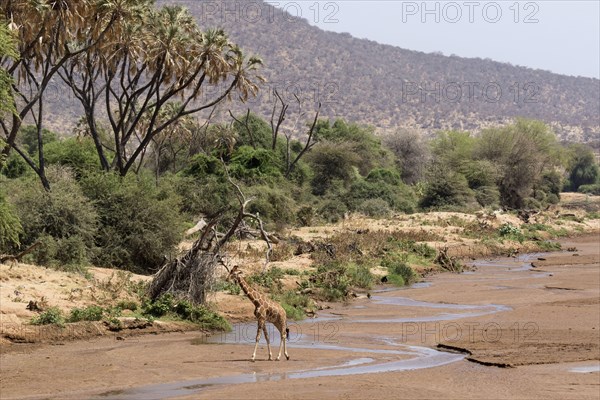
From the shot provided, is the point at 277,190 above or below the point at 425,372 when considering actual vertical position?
above

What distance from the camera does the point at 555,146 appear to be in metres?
87.8

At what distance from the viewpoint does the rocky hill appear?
491 ft

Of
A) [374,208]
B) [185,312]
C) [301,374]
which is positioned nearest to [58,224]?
[185,312]

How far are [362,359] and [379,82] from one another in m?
150

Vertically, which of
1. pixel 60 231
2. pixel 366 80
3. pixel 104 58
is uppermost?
pixel 366 80

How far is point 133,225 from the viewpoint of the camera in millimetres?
29719

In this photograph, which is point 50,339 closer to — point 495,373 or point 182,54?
point 495,373

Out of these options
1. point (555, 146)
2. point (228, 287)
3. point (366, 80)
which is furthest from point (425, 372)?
point (366, 80)

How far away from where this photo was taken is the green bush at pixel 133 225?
2936 centimetres

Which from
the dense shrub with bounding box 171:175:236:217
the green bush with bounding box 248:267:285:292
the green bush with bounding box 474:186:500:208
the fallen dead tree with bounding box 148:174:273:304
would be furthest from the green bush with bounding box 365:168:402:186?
the fallen dead tree with bounding box 148:174:273:304

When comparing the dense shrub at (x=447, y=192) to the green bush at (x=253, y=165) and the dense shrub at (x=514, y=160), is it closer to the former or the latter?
Answer: the dense shrub at (x=514, y=160)

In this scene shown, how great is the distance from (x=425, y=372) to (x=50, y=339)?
26.2ft

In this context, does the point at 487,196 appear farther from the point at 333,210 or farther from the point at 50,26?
the point at 50,26

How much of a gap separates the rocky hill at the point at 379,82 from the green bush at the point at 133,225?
104 metres
